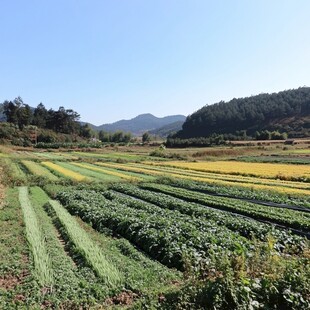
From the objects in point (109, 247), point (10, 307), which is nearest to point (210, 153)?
point (109, 247)

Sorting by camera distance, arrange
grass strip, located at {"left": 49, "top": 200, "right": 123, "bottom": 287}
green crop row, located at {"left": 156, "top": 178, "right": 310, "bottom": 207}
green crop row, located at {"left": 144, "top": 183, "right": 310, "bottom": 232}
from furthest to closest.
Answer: green crop row, located at {"left": 156, "top": 178, "right": 310, "bottom": 207}
green crop row, located at {"left": 144, "top": 183, "right": 310, "bottom": 232}
grass strip, located at {"left": 49, "top": 200, "right": 123, "bottom": 287}

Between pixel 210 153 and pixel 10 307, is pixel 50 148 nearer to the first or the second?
pixel 210 153

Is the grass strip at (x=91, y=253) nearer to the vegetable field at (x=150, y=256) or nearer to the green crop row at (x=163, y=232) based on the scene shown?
the vegetable field at (x=150, y=256)

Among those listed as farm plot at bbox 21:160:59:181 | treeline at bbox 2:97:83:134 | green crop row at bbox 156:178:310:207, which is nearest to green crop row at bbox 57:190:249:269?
green crop row at bbox 156:178:310:207

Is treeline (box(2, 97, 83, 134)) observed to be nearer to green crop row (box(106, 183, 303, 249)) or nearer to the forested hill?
the forested hill

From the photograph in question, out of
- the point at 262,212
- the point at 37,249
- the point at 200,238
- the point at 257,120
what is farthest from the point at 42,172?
the point at 257,120

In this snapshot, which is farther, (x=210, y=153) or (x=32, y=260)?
(x=210, y=153)

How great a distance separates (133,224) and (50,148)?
10137cm

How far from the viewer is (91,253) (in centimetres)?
1273

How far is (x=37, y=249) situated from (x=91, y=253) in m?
2.38

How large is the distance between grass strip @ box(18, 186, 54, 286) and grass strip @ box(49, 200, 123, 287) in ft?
4.31

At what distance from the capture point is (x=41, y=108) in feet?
534

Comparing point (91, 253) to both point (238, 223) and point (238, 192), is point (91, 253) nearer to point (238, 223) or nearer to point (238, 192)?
point (238, 223)

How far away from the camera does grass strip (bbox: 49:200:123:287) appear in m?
10.6
